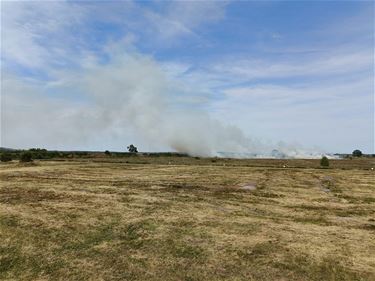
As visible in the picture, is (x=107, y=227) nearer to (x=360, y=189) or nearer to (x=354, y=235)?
(x=354, y=235)

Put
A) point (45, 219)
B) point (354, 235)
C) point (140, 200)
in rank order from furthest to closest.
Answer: point (140, 200), point (45, 219), point (354, 235)

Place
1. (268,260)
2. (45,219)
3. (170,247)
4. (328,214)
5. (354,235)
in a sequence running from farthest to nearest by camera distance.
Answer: (328,214) → (45,219) → (354,235) → (170,247) → (268,260)

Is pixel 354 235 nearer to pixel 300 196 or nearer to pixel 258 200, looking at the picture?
pixel 258 200

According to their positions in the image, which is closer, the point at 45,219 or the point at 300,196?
the point at 45,219

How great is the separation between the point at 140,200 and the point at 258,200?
993 centimetres

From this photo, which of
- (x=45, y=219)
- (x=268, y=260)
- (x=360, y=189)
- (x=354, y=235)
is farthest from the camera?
(x=360, y=189)

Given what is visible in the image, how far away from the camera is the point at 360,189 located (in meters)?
43.0

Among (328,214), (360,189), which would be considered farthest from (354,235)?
(360,189)

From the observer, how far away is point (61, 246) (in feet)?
61.4

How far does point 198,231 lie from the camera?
21281 mm

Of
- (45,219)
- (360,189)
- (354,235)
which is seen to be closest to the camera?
(354,235)

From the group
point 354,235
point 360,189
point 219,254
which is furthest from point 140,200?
point 360,189

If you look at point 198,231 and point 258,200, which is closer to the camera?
point 198,231

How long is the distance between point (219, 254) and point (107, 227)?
759cm
